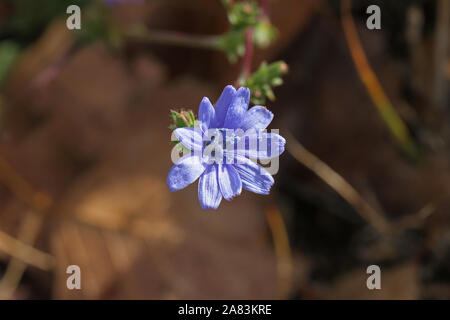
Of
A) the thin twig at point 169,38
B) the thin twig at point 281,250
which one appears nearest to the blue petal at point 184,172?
the thin twig at point 169,38

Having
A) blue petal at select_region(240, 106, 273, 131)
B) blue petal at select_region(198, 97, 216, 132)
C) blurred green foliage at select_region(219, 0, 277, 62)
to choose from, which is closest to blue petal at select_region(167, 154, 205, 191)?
blue petal at select_region(198, 97, 216, 132)

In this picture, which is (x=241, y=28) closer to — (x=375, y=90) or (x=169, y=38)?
(x=169, y=38)

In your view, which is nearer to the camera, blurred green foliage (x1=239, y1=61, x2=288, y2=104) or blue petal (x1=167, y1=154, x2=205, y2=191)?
blue petal (x1=167, y1=154, x2=205, y2=191)

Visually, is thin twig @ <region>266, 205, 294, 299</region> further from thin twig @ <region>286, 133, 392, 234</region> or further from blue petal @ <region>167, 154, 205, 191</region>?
blue petal @ <region>167, 154, 205, 191</region>

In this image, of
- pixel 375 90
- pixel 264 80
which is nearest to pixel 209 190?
pixel 264 80

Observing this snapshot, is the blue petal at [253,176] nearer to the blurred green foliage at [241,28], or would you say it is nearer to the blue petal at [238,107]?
the blue petal at [238,107]
